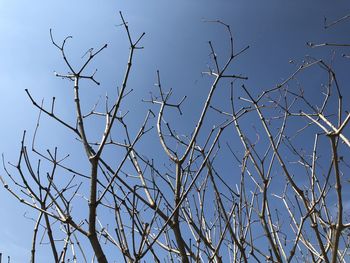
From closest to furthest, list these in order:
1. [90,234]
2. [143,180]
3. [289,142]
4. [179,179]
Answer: [90,234] < [179,179] < [143,180] < [289,142]

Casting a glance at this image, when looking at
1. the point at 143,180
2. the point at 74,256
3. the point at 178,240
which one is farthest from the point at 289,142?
the point at 74,256

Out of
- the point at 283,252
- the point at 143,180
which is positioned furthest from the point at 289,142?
the point at 143,180

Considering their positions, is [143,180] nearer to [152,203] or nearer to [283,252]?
[152,203]

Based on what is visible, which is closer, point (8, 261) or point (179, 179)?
point (179, 179)

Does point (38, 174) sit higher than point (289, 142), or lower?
lower

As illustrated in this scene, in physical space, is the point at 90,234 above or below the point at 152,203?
below

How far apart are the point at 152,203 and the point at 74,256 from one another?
1066 mm

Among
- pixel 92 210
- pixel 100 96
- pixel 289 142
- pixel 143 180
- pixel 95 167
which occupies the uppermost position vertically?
pixel 289 142

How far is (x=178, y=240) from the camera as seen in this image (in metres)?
1.83

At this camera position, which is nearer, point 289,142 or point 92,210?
point 92,210

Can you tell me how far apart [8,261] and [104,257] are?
126 centimetres

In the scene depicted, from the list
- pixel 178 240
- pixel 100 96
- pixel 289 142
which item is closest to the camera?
pixel 178 240

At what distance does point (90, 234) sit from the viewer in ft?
4.82

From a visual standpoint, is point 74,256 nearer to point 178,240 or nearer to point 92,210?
point 178,240
